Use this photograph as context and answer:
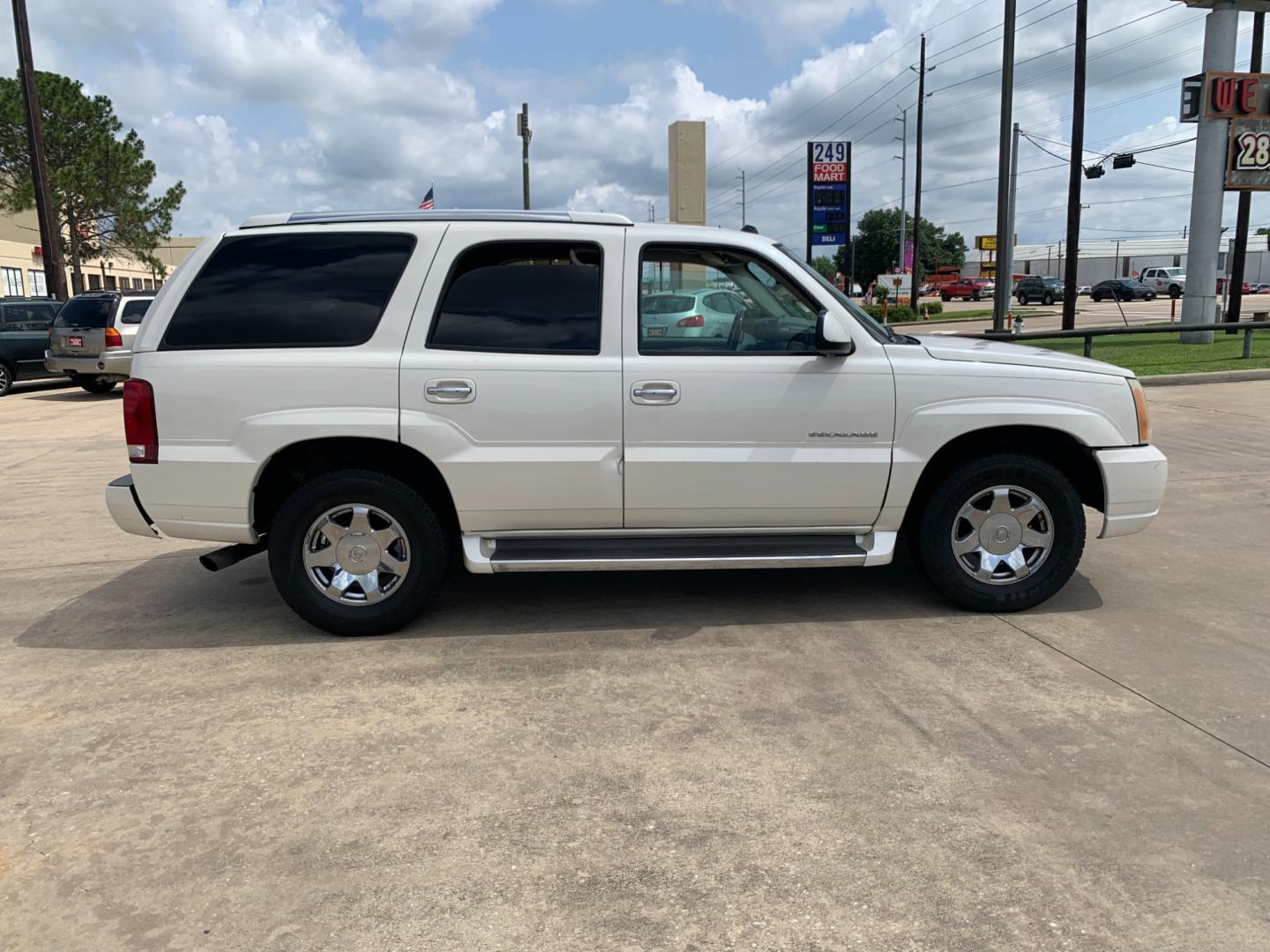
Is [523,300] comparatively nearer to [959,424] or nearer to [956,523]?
[959,424]

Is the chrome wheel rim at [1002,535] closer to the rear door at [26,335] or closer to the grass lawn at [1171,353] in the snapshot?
the grass lawn at [1171,353]

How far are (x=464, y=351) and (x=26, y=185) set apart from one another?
44832mm

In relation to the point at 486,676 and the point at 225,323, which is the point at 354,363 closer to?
the point at 225,323

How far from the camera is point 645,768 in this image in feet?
11.3

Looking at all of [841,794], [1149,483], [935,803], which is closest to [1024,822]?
[935,803]

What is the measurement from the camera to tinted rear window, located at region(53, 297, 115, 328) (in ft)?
53.4

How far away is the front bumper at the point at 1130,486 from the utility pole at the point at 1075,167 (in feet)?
81.4

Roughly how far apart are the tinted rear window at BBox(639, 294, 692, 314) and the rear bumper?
2.57m

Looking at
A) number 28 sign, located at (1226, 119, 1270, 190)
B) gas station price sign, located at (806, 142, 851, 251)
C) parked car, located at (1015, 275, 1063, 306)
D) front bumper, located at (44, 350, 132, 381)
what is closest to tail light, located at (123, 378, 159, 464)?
front bumper, located at (44, 350, 132, 381)

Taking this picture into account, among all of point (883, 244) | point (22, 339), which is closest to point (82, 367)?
point (22, 339)

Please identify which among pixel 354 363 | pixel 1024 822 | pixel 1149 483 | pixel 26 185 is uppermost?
pixel 26 185

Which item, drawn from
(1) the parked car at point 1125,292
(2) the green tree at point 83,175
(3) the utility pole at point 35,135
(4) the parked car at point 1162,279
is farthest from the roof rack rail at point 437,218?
(4) the parked car at point 1162,279

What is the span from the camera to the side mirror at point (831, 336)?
454 centimetres

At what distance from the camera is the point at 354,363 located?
14.8 ft
